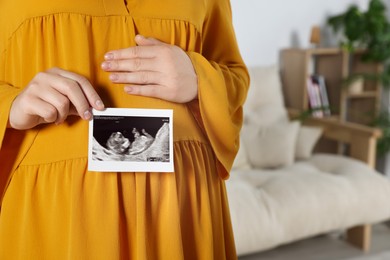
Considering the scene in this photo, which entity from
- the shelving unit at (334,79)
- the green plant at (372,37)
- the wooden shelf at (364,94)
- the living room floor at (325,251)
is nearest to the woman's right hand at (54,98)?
the living room floor at (325,251)

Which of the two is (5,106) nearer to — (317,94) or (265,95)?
(265,95)

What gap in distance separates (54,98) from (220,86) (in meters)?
0.28

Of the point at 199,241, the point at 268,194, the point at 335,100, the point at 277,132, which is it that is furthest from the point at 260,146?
the point at 199,241

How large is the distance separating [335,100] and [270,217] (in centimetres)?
165

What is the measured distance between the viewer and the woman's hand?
32.1 inches

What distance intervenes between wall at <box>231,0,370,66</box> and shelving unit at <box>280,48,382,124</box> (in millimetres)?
122

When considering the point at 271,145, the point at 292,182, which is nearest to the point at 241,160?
the point at 271,145

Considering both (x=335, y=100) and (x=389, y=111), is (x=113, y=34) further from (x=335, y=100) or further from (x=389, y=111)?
(x=389, y=111)

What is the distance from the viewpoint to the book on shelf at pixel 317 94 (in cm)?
376

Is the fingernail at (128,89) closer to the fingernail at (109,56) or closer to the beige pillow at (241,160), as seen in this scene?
the fingernail at (109,56)

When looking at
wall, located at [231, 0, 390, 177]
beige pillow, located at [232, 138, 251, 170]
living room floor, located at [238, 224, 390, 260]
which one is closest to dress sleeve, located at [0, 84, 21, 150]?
living room floor, located at [238, 224, 390, 260]

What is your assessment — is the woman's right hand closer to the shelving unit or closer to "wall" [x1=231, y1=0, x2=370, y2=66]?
"wall" [x1=231, y1=0, x2=370, y2=66]

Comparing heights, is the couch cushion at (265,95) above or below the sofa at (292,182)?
above

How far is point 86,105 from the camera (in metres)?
0.78
